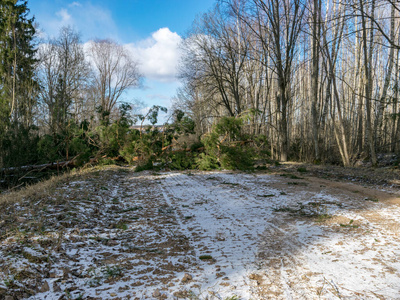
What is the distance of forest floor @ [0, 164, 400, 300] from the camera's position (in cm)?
239

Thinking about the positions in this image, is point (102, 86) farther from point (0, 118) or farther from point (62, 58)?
point (0, 118)

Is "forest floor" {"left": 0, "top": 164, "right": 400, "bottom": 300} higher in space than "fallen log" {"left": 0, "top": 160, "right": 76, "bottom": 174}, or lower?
lower

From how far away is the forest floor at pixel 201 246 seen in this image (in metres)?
2.39

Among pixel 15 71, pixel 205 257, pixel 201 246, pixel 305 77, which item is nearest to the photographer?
pixel 205 257

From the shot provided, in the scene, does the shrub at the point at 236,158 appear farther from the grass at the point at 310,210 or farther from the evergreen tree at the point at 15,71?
the evergreen tree at the point at 15,71

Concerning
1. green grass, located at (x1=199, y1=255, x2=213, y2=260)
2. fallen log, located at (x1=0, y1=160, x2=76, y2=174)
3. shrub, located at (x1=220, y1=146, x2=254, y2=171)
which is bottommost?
Result: green grass, located at (x1=199, y1=255, x2=213, y2=260)

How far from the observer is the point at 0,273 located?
2.46 meters

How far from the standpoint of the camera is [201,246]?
11.1ft

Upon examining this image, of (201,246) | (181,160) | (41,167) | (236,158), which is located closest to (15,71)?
(41,167)

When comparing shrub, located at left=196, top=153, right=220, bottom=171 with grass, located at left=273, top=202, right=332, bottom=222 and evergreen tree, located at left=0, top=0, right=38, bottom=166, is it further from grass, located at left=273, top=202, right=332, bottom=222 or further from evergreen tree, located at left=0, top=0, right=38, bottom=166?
evergreen tree, located at left=0, top=0, right=38, bottom=166

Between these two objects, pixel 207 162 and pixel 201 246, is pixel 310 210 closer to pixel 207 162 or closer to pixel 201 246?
pixel 201 246

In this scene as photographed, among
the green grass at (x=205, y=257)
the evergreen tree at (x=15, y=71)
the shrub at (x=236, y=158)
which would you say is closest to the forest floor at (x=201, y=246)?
the green grass at (x=205, y=257)

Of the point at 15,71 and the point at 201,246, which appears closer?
the point at 201,246

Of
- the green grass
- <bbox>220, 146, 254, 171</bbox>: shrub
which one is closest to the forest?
<bbox>220, 146, 254, 171</bbox>: shrub
